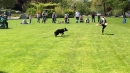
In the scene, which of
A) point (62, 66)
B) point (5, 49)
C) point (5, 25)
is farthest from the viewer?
point (5, 25)

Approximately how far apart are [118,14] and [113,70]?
89.8 m

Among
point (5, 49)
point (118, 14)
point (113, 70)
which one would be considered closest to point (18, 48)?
point (5, 49)

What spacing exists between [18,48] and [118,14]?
86238 mm

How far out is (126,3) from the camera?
86562 millimetres

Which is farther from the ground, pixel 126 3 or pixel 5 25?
pixel 126 3

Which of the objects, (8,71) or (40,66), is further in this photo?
(40,66)

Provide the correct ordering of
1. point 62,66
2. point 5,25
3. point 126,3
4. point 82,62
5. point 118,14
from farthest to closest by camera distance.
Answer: point 118,14 → point 126,3 → point 5,25 → point 82,62 → point 62,66

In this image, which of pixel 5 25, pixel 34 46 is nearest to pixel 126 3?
pixel 5 25

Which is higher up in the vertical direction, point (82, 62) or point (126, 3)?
point (126, 3)

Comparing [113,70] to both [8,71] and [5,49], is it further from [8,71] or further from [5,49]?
[5,49]

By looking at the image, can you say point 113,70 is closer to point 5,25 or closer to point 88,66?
point 88,66

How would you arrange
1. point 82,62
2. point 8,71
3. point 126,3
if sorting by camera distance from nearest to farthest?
point 8,71 < point 82,62 < point 126,3

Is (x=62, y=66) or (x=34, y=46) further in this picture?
(x=34, y=46)

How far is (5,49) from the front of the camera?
579 inches
